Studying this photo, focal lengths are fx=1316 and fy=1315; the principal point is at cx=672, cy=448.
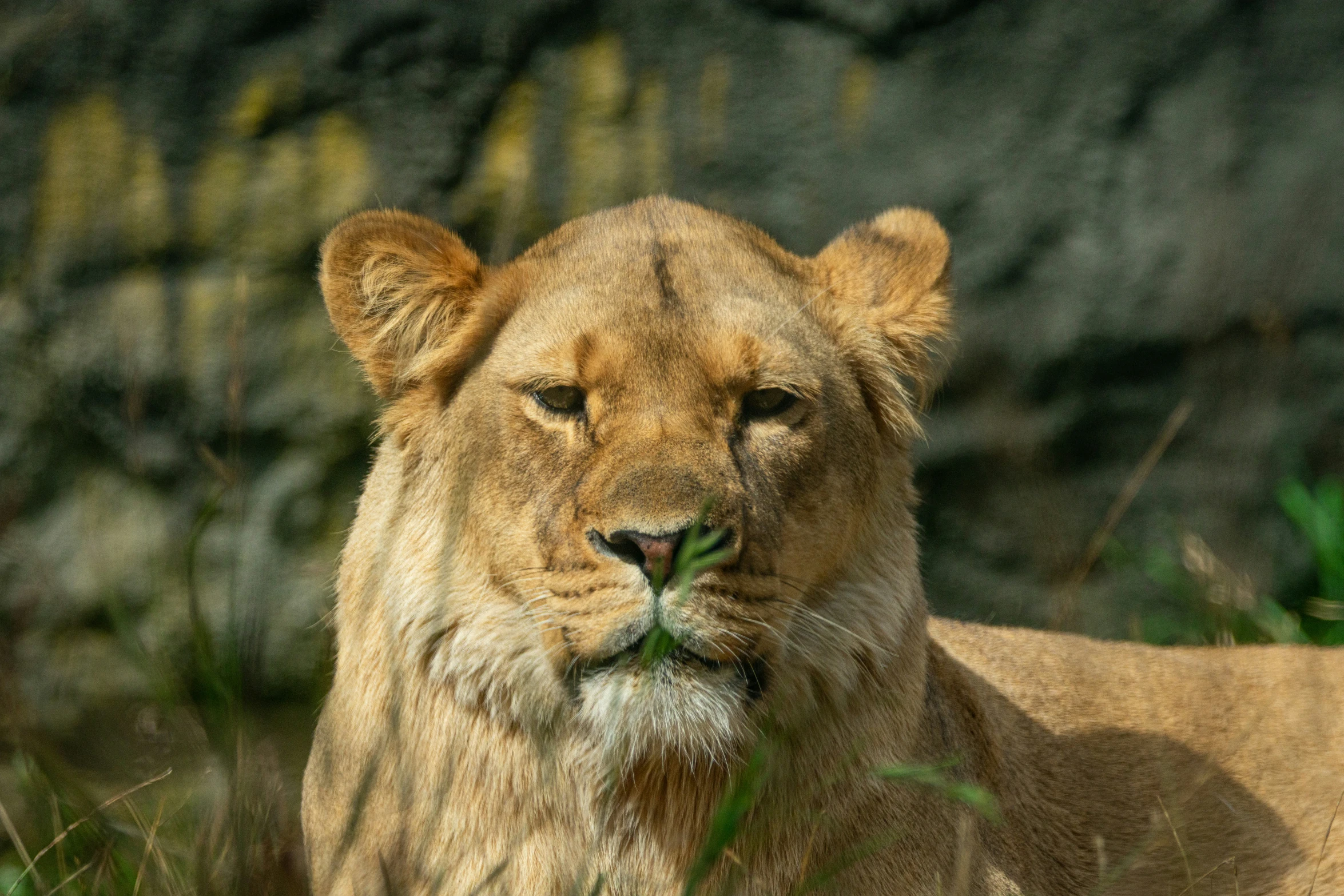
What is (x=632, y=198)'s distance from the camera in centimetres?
461

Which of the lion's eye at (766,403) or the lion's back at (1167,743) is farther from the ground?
the lion's eye at (766,403)

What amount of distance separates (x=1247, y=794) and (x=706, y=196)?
256 centimetres

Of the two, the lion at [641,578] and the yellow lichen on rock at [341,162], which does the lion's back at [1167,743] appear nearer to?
the lion at [641,578]

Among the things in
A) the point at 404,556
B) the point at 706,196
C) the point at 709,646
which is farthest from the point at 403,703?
the point at 706,196

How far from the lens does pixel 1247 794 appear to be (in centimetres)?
342

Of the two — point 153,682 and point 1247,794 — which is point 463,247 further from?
point 1247,794

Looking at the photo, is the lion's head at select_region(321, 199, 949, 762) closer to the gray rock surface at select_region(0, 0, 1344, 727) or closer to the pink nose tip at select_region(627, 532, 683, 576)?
the pink nose tip at select_region(627, 532, 683, 576)

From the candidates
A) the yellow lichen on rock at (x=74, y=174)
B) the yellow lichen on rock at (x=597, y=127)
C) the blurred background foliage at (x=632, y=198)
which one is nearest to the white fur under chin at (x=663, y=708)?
the blurred background foliage at (x=632, y=198)

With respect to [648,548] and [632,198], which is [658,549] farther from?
[632,198]

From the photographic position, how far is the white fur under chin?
2.20 metres

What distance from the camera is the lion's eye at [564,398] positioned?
2.48 m

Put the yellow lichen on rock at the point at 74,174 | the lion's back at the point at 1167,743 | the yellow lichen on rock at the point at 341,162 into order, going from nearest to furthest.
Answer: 1. the lion's back at the point at 1167,743
2. the yellow lichen on rock at the point at 74,174
3. the yellow lichen on rock at the point at 341,162

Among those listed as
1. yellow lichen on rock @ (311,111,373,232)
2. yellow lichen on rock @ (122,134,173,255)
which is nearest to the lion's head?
yellow lichen on rock @ (311,111,373,232)

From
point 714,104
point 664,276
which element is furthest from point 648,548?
point 714,104
